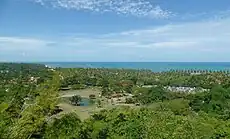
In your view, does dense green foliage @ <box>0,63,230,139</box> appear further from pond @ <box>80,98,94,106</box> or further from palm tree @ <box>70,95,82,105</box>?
palm tree @ <box>70,95,82,105</box>

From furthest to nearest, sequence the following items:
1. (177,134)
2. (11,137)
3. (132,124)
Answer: (132,124) < (177,134) < (11,137)

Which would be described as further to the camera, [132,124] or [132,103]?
[132,103]

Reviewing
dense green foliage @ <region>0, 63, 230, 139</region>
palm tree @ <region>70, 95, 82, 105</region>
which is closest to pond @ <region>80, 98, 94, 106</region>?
palm tree @ <region>70, 95, 82, 105</region>

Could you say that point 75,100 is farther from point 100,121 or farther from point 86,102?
point 100,121

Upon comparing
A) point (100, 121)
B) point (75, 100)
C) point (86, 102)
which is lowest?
point (86, 102)

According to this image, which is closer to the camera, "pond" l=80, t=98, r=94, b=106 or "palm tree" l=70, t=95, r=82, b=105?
"palm tree" l=70, t=95, r=82, b=105

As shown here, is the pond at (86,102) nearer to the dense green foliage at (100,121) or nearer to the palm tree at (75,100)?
the palm tree at (75,100)

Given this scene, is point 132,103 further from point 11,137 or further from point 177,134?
Result: point 11,137

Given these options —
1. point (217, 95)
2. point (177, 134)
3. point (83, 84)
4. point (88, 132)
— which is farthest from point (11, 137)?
point (83, 84)

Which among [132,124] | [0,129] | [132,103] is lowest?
[132,103]

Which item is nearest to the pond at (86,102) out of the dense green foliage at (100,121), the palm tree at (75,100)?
the palm tree at (75,100)

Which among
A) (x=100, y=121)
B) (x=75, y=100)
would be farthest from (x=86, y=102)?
(x=100, y=121)
